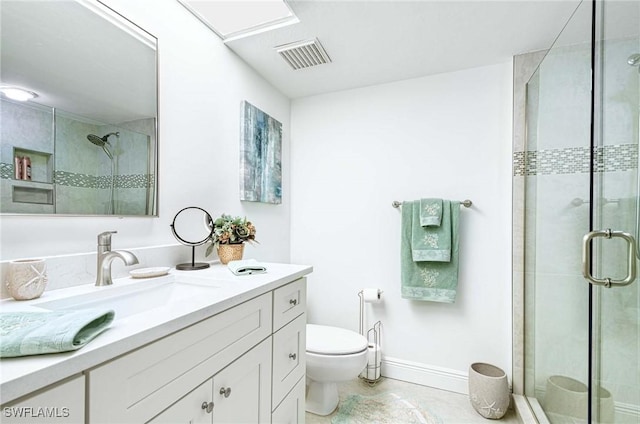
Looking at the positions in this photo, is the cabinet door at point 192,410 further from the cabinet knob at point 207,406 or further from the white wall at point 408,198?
the white wall at point 408,198

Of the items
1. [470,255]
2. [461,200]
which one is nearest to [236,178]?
[461,200]

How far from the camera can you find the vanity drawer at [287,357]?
114 cm

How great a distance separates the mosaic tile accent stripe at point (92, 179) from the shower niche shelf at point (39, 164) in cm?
2

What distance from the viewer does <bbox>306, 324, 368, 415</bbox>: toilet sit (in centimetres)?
160

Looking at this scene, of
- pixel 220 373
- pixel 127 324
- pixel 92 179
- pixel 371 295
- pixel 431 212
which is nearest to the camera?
pixel 127 324

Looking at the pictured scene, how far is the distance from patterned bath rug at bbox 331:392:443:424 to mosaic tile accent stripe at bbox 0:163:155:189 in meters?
1.56

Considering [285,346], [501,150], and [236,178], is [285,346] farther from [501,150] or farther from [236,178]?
[501,150]

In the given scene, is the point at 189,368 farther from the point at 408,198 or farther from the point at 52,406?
the point at 408,198

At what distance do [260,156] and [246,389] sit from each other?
1.41 meters

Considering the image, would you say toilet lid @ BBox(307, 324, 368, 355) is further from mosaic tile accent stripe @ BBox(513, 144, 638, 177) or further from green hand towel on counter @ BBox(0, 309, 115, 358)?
mosaic tile accent stripe @ BBox(513, 144, 638, 177)

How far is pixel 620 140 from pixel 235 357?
1608mm

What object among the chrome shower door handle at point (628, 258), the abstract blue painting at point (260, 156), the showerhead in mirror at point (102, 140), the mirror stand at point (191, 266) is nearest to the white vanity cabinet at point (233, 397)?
the mirror stand at point (191, 266)

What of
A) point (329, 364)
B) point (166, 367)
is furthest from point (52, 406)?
point (329, 364)

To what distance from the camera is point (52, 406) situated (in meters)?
0.47
